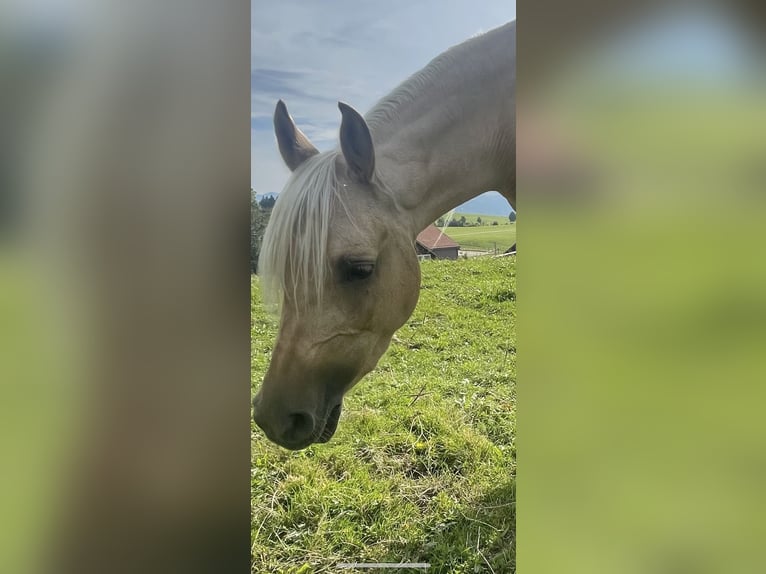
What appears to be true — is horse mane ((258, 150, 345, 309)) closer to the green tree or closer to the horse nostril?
the green tree

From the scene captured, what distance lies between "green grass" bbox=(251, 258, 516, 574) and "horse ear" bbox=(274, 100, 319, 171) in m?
0.41

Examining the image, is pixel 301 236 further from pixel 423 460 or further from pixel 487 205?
pixel 423 460

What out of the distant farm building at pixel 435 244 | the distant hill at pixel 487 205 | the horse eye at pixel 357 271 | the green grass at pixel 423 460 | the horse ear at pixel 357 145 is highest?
the horse ear at pixel 357 145

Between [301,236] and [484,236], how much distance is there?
1.53 feet

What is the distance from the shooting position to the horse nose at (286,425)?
111cm

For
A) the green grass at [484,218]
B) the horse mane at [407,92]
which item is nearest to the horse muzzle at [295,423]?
the green grass at [484,218]

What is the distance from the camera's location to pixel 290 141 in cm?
111

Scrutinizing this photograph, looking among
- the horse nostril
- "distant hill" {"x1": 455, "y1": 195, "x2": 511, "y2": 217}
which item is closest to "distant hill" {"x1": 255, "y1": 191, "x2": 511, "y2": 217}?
"distant hill" {"x1": 455, "y1": 195, "x2": 511, "y2": 217}

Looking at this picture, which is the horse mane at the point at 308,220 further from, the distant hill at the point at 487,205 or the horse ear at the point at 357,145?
the distant hill at the point at 487,205

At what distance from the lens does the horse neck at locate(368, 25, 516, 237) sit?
3.59 feet
